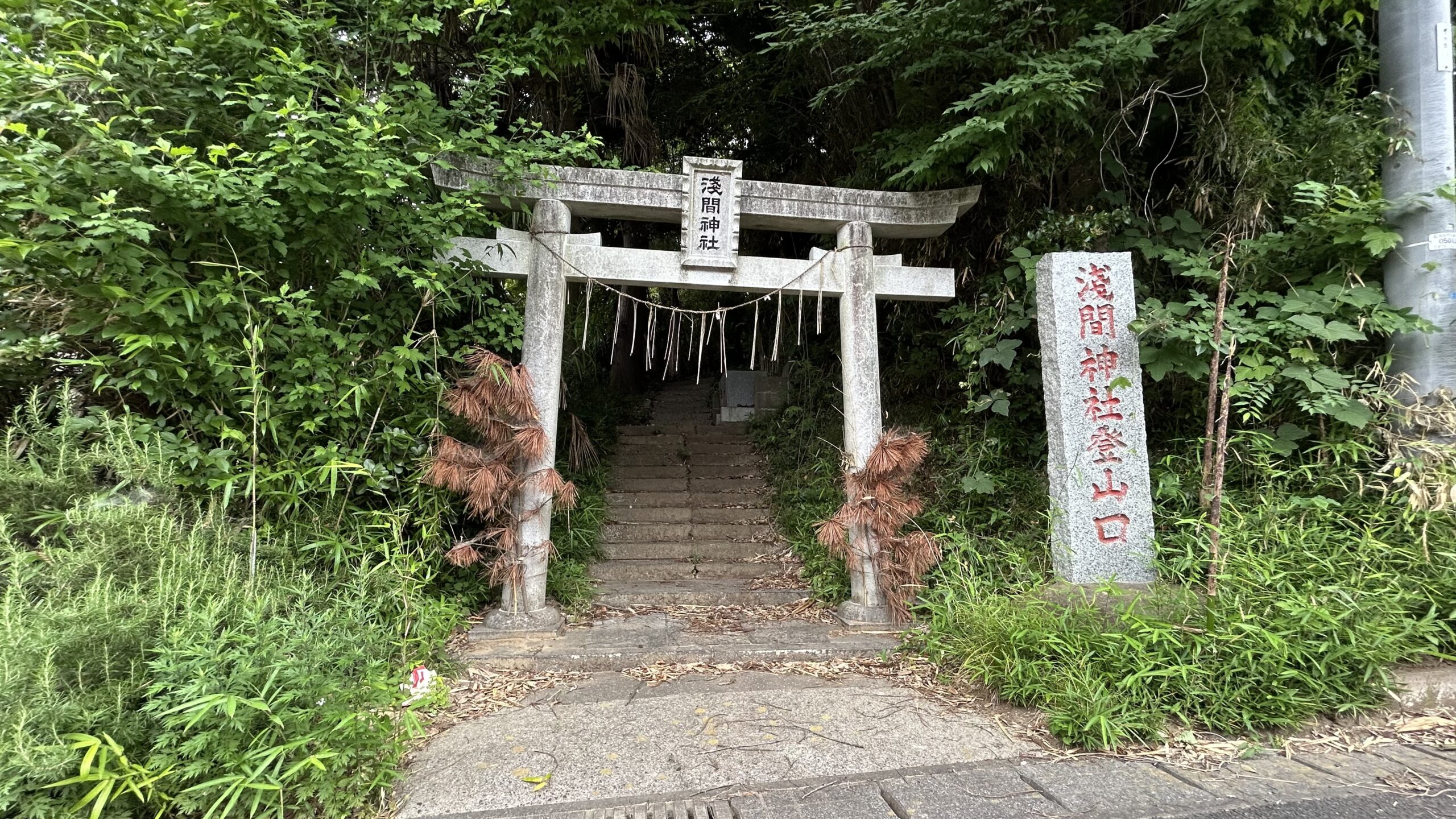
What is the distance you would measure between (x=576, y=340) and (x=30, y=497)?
528 cm

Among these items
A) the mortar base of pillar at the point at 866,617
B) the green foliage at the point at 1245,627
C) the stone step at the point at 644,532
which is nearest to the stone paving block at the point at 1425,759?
the green foliage at the point at 1245,627

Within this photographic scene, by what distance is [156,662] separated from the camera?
2076 mm

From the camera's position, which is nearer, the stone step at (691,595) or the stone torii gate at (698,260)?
the stone torii gate at (698,260)

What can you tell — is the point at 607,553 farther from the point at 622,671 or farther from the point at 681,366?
the point at 681,366

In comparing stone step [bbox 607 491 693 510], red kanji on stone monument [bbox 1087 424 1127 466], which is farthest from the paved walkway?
stone step [bbox 607 491 693 510]

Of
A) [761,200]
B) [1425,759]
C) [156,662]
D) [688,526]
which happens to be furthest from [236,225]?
[1425,759]

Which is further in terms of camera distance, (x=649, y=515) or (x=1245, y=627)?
(x=649, y=515)

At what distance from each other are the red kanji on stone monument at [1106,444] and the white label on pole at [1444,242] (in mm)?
1995

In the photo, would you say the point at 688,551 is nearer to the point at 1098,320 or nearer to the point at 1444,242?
the point at 1098,320

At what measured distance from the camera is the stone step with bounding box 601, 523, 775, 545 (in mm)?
5625

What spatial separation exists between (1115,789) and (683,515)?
4218 mm

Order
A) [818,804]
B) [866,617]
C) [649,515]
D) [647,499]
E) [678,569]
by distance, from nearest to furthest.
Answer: [818,804], [866,617], [678,569], [649,515], [647,499]

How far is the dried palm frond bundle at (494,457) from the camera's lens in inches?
148

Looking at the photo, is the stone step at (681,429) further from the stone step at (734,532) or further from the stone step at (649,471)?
the stone step at (734,532)
